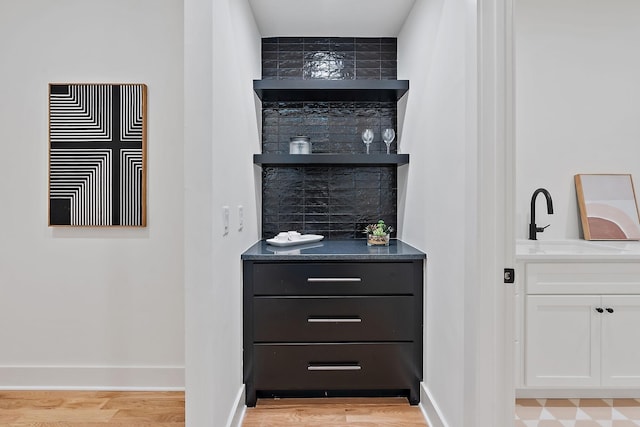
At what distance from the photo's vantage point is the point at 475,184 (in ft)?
5.17

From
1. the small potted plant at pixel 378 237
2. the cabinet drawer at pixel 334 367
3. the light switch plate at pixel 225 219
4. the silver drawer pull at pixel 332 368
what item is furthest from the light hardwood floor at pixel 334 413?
the light switch plate at pixel 225 219

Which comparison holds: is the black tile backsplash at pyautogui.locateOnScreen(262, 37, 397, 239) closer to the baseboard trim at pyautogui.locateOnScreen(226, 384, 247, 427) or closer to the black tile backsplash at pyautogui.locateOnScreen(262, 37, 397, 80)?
the black tile backsplash at pyautogui.locateOnScreen(262, 37, 397, 80)

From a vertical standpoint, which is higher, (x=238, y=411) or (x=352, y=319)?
(x=352, y=319)

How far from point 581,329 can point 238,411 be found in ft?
6.29

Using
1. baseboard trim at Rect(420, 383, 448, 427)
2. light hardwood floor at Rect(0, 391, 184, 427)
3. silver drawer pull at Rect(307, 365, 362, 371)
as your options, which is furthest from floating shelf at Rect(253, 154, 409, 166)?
light hardwood floor at Rect(0, 391, 184, 427)

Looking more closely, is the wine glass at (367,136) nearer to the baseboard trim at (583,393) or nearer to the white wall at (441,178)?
the white wall at (441,178)

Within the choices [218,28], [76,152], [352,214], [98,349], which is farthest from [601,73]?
[98,349]

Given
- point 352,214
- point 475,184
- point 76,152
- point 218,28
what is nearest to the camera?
point 475,184

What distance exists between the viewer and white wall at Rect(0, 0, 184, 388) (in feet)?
8.19

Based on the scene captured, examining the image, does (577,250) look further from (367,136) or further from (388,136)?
(367,136)

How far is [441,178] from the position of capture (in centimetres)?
204

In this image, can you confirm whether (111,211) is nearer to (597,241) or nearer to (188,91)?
(188,91)

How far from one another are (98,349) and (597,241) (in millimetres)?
3288

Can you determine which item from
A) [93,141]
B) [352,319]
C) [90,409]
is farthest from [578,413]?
[93,141]
